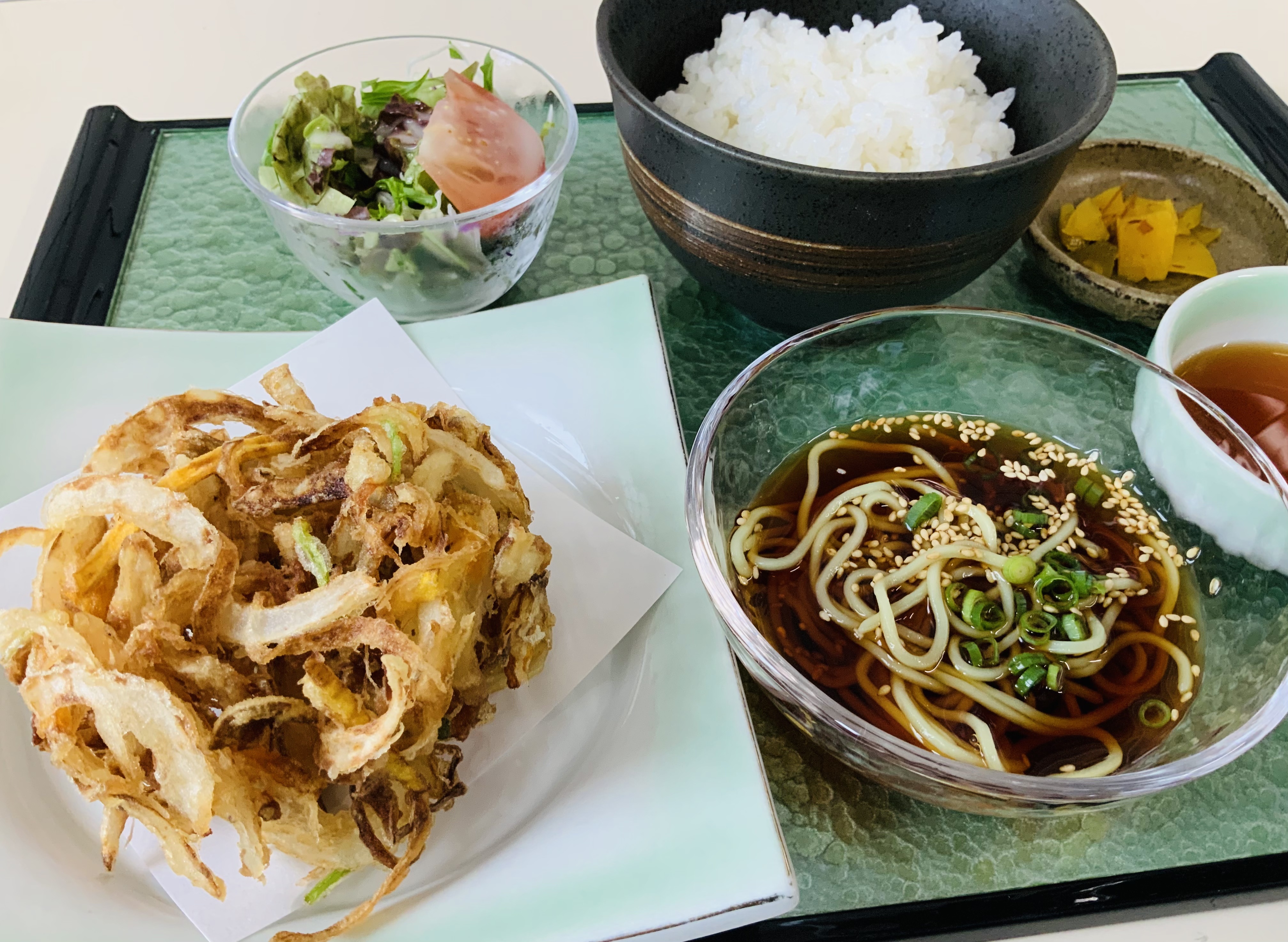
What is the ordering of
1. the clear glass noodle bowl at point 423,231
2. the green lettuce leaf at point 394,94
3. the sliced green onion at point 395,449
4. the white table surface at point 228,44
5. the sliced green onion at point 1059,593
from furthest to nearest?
the white table surface at point 228,44
the green lettuce leaf at point 394,94
the clear glass noodle bowl at point 423,231
the sliced green onion at point 1059,593
the sliced green onion at point 395,449

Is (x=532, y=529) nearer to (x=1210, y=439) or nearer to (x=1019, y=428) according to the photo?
(x=1019, y=428)

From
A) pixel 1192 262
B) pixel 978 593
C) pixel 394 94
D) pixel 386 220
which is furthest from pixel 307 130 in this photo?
pixel 1192 262

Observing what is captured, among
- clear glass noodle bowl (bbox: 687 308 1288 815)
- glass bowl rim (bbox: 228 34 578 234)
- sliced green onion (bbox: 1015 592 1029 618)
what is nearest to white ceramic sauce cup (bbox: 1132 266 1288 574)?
clear glass noodle bowl (bbox: 687 308 1288 815)

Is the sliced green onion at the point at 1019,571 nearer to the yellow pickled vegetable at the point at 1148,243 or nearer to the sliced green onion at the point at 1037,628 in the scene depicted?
the sliced green onion at the point at 1037,628

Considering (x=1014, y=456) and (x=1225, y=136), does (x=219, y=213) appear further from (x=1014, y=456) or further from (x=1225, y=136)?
(x=1225, y=136)

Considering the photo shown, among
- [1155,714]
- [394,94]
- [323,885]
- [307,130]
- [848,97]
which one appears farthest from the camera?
[394,94]

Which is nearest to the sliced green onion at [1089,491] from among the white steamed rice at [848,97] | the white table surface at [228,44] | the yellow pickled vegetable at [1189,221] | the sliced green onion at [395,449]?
the white steamed rice at [848,97]
